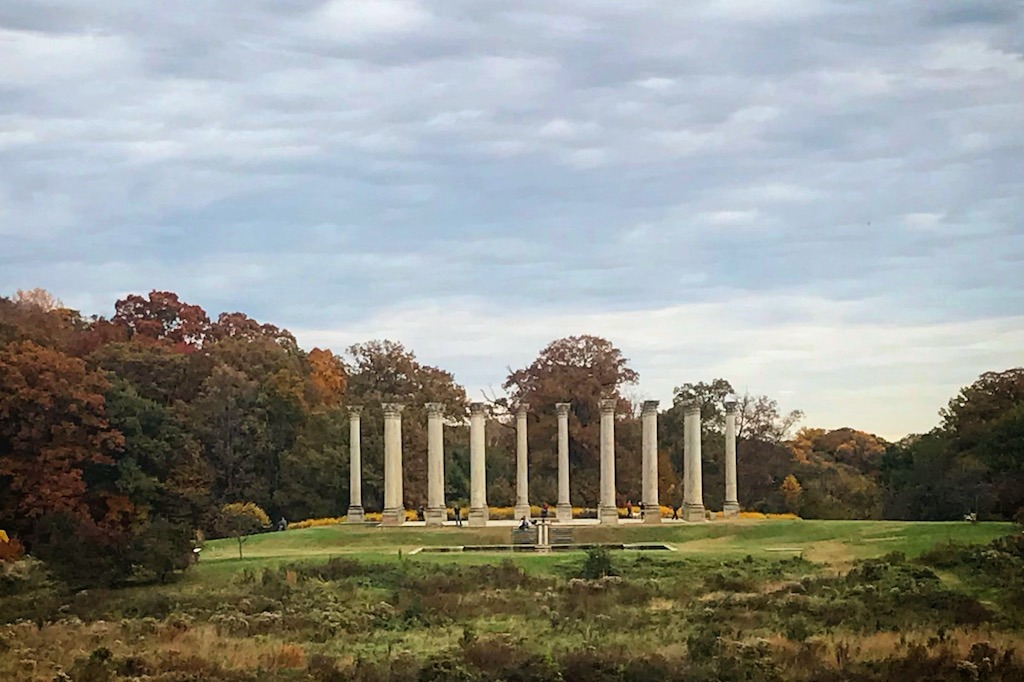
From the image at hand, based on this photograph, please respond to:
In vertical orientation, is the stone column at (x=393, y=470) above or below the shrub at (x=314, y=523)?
above

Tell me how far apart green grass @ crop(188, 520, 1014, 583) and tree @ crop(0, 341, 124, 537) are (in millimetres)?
8284

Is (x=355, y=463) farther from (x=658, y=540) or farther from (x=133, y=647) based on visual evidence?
(x=133, y=647)

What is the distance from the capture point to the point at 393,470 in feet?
233

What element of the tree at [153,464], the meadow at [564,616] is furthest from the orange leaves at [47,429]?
the meadow at [564,616]

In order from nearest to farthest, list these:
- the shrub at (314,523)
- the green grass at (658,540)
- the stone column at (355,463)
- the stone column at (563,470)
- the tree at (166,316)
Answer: the green grass at (658,540)
the stone column at (563,470)
the stone column at (355,463)
the shrub at (314,523)
the tree at (166,316)

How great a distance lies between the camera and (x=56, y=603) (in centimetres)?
4247

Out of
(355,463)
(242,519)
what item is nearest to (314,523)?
(355,463)

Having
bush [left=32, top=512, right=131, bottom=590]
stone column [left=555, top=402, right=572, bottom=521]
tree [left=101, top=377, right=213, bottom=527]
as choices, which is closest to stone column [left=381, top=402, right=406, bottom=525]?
stone column [left=555, top=402, right=572, bottom=521]

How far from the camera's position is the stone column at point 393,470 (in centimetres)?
7038

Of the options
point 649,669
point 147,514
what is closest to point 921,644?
point 649,669

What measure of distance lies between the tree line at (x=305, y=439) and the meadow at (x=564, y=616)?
6.52 m

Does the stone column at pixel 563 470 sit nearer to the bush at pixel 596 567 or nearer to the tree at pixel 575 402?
the tree at pixel 575 402

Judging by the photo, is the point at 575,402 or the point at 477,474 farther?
the point at 575,402

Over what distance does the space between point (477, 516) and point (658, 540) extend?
466 inches
